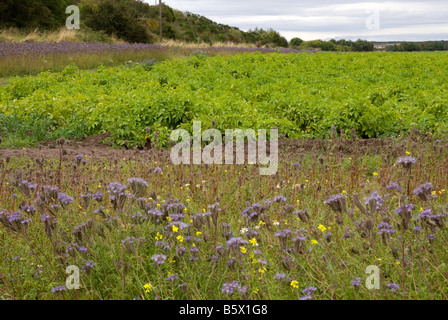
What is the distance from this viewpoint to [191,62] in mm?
18859

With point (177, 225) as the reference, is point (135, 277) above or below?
below

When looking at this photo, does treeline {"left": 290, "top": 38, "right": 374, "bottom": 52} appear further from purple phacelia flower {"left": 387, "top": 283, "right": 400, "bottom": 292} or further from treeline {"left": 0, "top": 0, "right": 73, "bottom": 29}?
purple phacelia flower {"left": 387, "top": 283, "right": 400, "bottom": 292}

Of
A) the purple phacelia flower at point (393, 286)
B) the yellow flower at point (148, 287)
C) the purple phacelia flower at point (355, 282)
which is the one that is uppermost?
the purple phacelia flower at point (355, 282)

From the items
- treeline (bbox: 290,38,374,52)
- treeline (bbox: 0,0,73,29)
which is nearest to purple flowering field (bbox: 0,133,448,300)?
treeline (bbox: 0,0,73,29)

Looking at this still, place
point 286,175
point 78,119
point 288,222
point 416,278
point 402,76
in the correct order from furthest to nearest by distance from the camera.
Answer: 1. point 402,76
2. point 78,119
3. point 286,175
4. point 288,222
5. point 416,278

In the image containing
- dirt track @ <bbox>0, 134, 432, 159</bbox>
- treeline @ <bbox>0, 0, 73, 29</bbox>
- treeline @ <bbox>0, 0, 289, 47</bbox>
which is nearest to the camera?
dirt track @ <bbox>0, 134, 432, 159</bbox>

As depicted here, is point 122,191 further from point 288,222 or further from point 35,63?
point 35,63

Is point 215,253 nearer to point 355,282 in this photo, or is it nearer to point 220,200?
point 355,282

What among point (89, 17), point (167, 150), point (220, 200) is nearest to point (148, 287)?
point (220, 200)

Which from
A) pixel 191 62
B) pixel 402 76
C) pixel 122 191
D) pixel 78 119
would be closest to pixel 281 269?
pixel 122 191

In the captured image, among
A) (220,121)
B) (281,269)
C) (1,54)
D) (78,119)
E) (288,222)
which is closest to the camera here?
(281,269)

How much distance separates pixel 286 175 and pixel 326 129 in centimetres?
329

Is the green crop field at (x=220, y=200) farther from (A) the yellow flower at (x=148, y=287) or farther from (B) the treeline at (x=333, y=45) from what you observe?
(B) the treeline at (x=333, y=45)

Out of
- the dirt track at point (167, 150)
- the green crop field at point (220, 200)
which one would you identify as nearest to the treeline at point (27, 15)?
the green crop field at point (220, 200)
